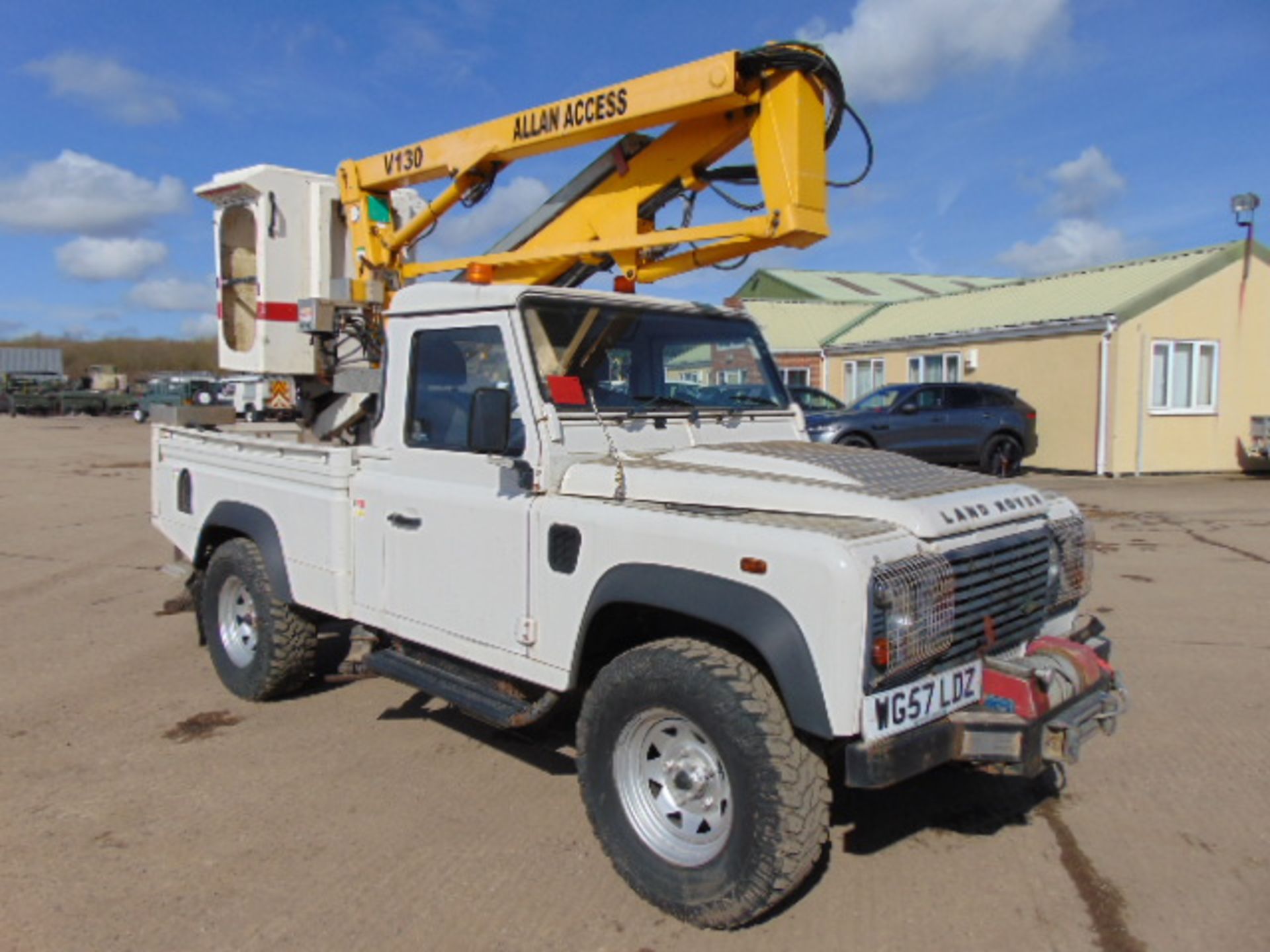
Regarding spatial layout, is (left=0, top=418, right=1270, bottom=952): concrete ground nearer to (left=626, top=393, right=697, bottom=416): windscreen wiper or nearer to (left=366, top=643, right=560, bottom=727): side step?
(left=366, top=643, right=560, bottom=727): side step

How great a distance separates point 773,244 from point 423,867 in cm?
310

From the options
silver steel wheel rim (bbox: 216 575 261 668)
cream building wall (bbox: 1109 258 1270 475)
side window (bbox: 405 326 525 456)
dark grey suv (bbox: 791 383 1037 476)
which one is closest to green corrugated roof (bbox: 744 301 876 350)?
dark grey suv (bbox: 791 383 1037 476)

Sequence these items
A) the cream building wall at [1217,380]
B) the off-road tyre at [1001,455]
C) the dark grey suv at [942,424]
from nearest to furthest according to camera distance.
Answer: the dark grey suv at [942,424], the off-road tyre at [1001,455], the cream building wall at [1217,380]

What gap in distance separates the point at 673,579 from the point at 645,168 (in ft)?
8.57

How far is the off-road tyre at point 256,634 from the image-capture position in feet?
17.0

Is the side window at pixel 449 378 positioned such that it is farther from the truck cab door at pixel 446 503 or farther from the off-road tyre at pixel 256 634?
the off-road tyre at pixel 256 634

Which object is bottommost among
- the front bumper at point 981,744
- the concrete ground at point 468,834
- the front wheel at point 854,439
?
the concrete ground at point 468,834

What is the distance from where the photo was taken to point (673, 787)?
3.41 meters

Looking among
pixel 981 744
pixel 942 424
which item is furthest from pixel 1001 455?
Result: pixel 981 744

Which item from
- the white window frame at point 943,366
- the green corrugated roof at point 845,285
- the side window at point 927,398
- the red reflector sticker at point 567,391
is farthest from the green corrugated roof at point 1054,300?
the red reflector sticker at point 567,391

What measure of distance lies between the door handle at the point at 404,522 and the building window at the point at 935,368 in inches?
701

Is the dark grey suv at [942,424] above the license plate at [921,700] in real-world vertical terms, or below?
above

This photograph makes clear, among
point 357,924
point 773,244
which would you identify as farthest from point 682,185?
point 357,924

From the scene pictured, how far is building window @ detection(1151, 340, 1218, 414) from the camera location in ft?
58.7
